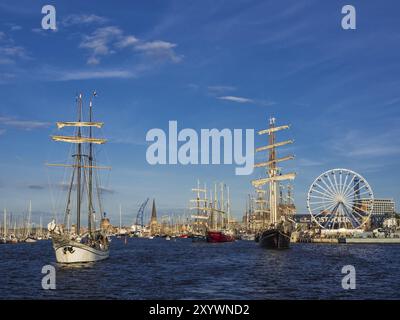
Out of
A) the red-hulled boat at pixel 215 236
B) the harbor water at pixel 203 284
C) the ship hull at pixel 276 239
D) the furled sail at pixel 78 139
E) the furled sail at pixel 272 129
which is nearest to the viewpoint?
the harbor water at pixel 203 284

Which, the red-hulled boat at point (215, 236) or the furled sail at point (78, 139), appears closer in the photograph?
the furled sail at point (78, 139)

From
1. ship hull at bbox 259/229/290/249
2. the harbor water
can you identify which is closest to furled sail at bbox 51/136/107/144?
the harbor water

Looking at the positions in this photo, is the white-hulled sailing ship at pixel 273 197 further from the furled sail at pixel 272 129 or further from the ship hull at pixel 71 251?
the ship hull at pixel 71 251

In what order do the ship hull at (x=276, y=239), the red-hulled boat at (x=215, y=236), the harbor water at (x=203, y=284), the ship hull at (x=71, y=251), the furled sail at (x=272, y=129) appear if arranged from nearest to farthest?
the harbor water at (x=203, y=284) < the ship hull at (x=71, y=251) < the ship hull at (x=276, y=239) < the furled sail at (x=272, y=129) < the red-hulled boat at (x=215, y=236)

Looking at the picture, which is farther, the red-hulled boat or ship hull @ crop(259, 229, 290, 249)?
the red-hulled boat

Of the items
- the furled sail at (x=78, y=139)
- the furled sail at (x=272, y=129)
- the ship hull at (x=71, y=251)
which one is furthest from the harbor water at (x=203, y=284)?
the furled sail at (x=272, y=129)

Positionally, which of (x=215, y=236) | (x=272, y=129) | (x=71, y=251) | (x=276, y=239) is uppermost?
(x=272, y=129)

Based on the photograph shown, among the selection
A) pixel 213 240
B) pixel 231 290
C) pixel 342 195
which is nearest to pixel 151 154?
pixel 231 290

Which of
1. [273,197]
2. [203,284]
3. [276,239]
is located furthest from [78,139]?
[273,197]

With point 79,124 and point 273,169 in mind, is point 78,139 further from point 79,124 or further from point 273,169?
point 273,169

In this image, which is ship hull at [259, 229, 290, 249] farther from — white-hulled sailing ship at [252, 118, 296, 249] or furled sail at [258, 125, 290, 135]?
furled sail at [258, 125, 290, 135]
